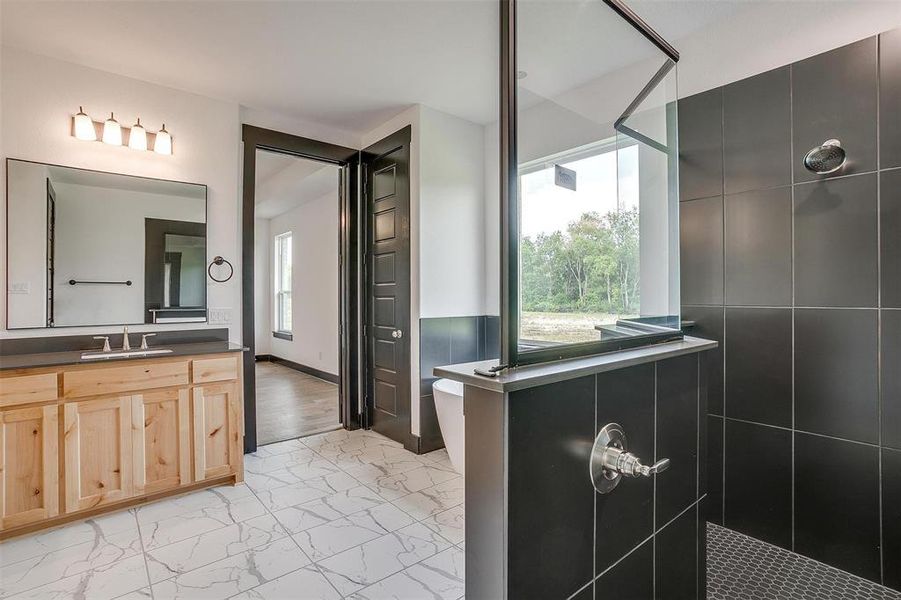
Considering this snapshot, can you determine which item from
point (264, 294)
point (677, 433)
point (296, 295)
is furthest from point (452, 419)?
point (264, 294)

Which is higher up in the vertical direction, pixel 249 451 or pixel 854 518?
pixel 854 518

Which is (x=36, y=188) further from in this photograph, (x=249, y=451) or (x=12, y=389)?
(x=249, y=451)

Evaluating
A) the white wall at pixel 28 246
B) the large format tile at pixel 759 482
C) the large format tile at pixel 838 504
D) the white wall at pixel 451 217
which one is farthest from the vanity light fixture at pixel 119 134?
the large format tile at pixel 838 504

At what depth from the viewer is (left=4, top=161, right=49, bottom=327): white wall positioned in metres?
2.47

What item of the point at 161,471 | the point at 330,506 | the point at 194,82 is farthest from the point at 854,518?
the point at 194,82

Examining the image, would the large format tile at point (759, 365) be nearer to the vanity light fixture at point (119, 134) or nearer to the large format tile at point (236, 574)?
the large format tile at point (236, 574)

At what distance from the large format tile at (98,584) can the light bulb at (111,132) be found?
2.41 meters

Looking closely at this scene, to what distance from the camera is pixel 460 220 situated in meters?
3.59

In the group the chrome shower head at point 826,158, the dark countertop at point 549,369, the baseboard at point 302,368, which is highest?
Result: the chrome shower head at point 826,158

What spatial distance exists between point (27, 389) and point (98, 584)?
→ 101 centimetres

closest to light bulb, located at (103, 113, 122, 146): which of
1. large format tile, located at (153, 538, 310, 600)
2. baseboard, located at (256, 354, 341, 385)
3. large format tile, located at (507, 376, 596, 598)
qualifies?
large format tile, located at (153, 538, 310, 600)

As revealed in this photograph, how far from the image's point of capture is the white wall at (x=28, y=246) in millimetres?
2473

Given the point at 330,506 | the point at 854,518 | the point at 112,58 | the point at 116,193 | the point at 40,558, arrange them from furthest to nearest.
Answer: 1. the point at 116,193
2. the point at 112,58
3. the point at 330,506
4. the point at 40,558
5. the point at 854,518

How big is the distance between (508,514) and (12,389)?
8.34 ft
